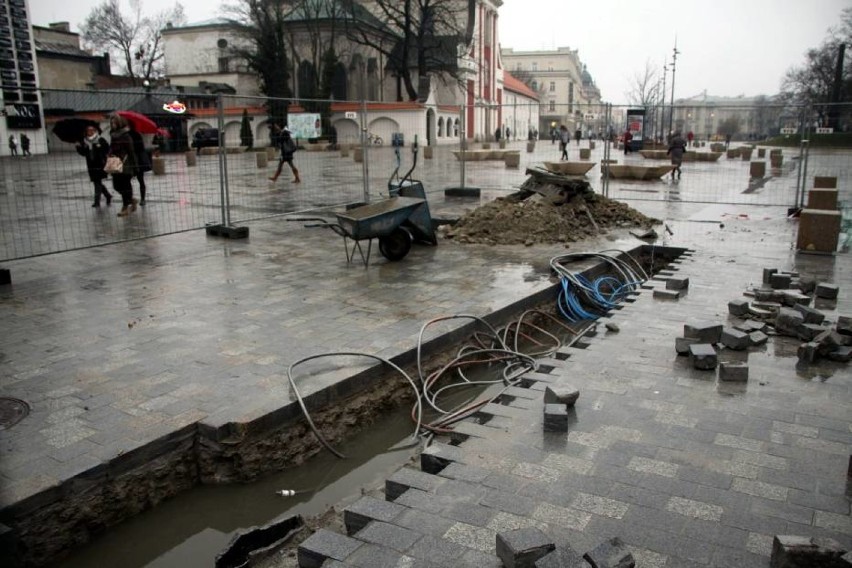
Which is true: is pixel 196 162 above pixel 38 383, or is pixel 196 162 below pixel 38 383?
above

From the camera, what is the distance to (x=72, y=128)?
15172 mm

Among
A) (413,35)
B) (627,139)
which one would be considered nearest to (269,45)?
(413,35)

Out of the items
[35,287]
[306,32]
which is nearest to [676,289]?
[35,287]

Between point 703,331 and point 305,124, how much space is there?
404 inches

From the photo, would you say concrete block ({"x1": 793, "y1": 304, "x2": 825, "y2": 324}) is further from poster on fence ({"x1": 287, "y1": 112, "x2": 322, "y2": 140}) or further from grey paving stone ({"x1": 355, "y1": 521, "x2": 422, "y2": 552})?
poster on fence ({"x1": 287, "y1": 112, "x2": 322, "y2": 140})

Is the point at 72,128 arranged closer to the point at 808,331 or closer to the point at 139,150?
the point at 139,150

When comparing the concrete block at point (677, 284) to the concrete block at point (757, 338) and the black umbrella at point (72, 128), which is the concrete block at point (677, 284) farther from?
the black umbrella at point (72, 128)

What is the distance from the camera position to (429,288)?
7.55m

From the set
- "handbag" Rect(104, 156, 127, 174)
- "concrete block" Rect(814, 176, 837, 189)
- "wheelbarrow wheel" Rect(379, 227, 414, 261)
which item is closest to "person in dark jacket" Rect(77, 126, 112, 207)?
"handbag" Rect(104, 156, 127, 174)

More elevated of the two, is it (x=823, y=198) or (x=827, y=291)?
(x=823, y=198)

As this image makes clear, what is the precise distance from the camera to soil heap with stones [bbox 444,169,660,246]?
34.6 feet

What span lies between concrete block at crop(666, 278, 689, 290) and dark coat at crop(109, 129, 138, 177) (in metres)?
10.3

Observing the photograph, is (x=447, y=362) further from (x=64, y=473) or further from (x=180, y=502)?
(x=64, y=473)

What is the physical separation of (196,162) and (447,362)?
42.1 ft
